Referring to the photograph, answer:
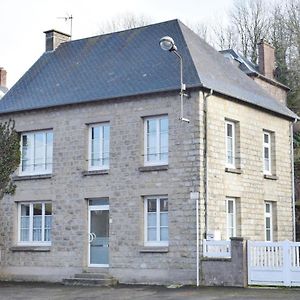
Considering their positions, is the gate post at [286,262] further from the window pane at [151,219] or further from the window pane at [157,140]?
the window pane at [157,140]

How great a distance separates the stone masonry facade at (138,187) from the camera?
67.2ft

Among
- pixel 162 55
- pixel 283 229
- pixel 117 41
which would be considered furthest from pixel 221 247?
pixel 117 41

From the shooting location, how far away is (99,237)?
22328 mm

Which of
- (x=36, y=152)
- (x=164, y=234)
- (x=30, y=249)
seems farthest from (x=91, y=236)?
(x=36, y=152)

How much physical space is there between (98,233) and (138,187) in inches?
94.6

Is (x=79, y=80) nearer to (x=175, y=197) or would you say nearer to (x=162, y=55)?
(x=162, y=55)

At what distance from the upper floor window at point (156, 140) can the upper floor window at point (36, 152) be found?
13.2 ft

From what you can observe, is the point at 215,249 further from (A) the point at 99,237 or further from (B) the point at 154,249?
(A) the point at 99,237

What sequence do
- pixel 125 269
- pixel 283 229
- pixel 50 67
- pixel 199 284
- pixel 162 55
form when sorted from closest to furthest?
pixel 199 284 < pixel 125 269 < pixel 162 55 < pixel 283 229 < pixel 50 67

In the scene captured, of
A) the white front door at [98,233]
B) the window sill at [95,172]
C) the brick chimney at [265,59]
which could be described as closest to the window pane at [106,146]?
the window sill at [95,172]

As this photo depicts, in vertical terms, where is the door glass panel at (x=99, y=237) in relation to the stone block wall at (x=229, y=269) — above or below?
above

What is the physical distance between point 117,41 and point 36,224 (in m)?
7.89

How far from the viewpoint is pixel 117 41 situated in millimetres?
25688

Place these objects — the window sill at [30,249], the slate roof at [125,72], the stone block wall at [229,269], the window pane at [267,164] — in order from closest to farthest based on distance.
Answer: the stone block wall at [229,269] → the slate roof at [125,72] → the window sill at [30,249] → the window pane at [267,164]
